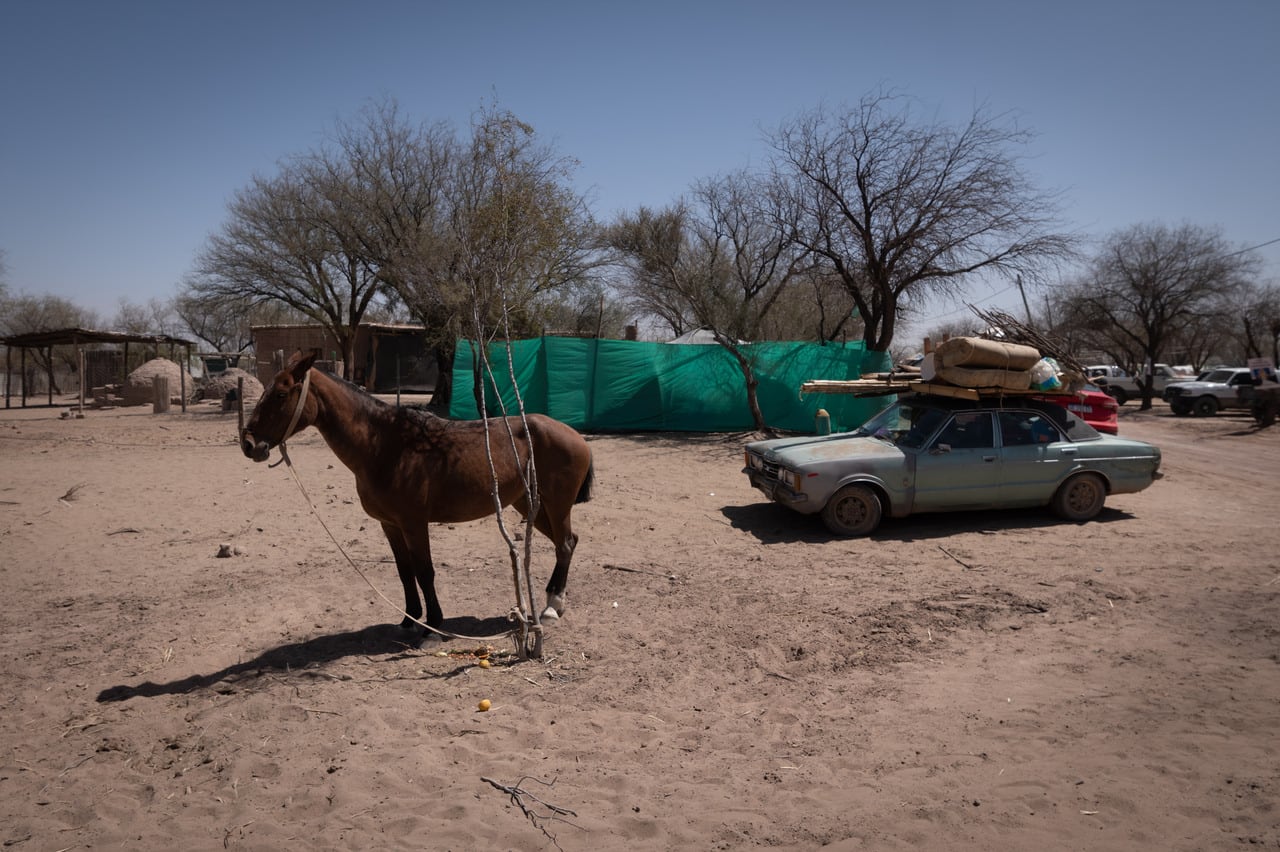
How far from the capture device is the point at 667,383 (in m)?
16.6

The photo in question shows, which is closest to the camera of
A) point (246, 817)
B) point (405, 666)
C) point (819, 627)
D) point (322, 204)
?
point (246, 817)

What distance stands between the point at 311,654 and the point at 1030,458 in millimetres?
7593

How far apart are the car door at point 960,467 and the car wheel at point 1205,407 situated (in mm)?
23052

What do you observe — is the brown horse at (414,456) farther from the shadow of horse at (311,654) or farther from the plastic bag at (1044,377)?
the plastic bag at (1044,377)

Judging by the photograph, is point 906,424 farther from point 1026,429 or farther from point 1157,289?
point 1157,289

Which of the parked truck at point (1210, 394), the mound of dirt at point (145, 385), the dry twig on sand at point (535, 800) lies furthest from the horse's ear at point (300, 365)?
the parked truck at point (1210, 394)

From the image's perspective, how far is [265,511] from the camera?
29.0 feet

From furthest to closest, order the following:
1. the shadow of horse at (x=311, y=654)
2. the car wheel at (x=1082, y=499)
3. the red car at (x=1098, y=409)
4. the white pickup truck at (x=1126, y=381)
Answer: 1. the white pickup truck at (x=1126, y=381)
2. the red car at (x=1098, y=409)
3. the car wheel at (x=1082, y=499)
4. the shadow of horse at (x=311, y=654)

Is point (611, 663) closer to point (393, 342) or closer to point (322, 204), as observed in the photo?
point (322, 204)

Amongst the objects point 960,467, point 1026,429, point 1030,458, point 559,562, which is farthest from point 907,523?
point 559,562

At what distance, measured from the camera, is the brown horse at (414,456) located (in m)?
4.69

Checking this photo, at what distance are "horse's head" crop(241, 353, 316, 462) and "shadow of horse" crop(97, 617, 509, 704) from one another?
4.35ft

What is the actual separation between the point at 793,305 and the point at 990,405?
67.1 feet

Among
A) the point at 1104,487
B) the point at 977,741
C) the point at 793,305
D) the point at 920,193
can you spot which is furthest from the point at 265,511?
the point at 793,305
